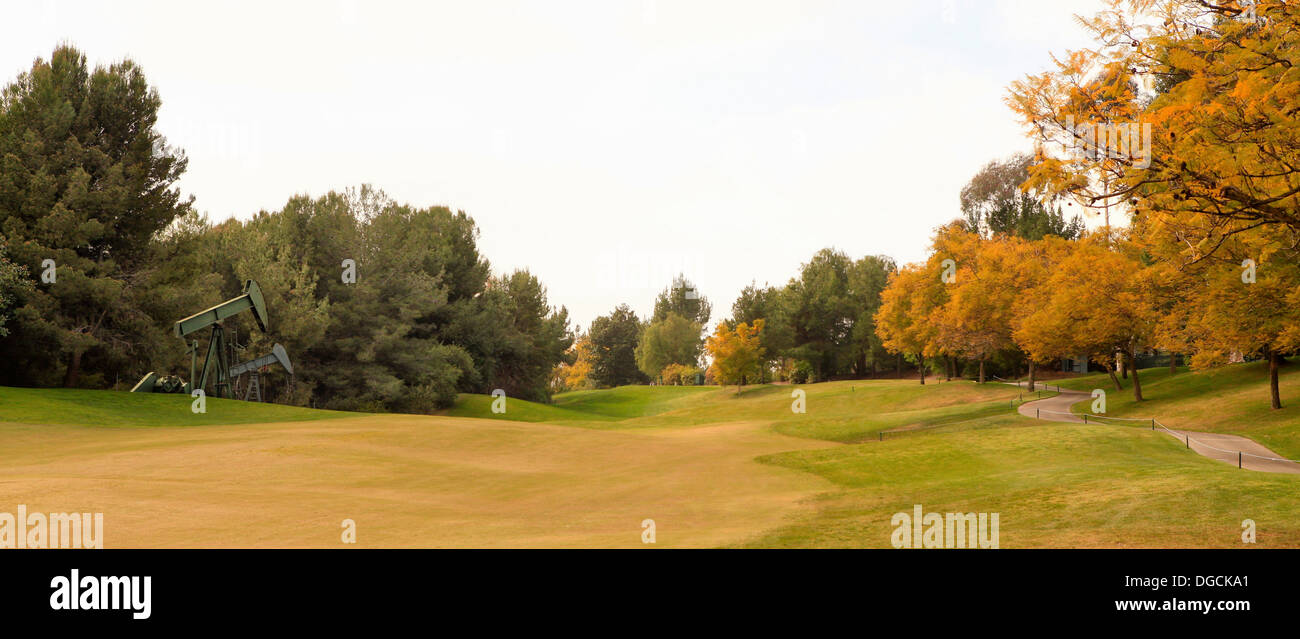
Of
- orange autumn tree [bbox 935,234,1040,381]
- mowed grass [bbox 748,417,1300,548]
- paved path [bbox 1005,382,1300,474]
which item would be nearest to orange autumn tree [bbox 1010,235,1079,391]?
orange autumn tree [bbox 935,234,1040,381]

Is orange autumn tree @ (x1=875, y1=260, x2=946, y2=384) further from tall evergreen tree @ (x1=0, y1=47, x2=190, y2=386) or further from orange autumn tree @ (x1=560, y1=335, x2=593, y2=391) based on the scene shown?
orange autumn tree @ (x1=560, y1=335, x2=593, y2=391)

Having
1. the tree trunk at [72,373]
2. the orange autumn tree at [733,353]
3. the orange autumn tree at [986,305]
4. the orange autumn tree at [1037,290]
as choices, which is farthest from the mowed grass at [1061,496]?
the orange autumn tree at [733,353]

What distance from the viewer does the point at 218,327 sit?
134 ft

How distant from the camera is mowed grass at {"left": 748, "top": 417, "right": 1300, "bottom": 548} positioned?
40.9ft

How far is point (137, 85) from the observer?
46656mm

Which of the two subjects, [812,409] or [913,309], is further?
[913,309]

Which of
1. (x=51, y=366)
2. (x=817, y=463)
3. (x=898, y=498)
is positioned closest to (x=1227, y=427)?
(x=817, y=463)

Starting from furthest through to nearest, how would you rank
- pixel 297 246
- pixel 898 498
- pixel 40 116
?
pixel 297 246 → pixel 40 116 → pixel 898 498

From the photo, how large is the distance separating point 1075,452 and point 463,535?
22.3m

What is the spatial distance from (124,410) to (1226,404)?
5449cm

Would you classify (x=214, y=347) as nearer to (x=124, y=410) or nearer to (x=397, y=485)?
(x=124, y=410)

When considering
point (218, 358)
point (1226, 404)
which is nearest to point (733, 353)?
point (1226, 404)
